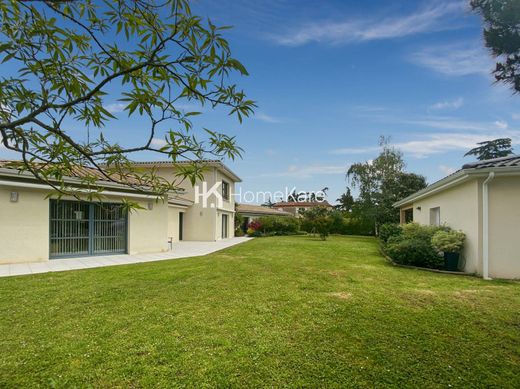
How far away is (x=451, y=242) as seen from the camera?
10.9 meters

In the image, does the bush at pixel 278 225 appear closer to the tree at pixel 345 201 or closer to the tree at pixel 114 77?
the tree at pixel 345 201

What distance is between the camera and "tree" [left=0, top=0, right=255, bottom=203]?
188 centimetres

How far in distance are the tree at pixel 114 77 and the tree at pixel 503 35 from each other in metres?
7.10

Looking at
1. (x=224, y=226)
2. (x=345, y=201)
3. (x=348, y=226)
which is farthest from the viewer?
(x=345, y=201)

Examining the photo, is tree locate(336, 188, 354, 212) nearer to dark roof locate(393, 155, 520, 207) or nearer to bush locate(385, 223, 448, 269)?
bush locate(385, 223, 448, 269)

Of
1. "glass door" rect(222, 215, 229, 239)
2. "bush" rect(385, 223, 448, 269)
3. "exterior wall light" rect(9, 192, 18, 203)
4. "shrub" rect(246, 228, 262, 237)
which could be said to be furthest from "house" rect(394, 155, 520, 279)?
"shrub" rect(246, 228, 262, 237)

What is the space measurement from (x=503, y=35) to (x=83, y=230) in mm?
16366

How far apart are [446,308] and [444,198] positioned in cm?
939

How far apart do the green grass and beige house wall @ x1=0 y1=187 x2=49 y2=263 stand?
3435 millimetres

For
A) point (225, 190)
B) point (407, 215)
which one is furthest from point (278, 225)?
point (407, 215)

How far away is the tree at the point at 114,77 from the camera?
6.18ft

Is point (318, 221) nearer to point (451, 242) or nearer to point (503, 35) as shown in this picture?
point (451, 242)

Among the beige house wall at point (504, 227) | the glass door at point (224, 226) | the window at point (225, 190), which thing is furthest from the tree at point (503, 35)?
the glass door at point (224, 226)

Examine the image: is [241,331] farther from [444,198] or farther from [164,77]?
[444,198]
